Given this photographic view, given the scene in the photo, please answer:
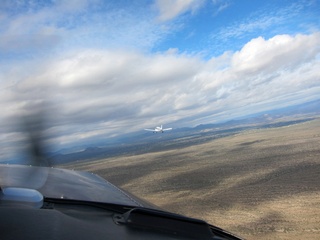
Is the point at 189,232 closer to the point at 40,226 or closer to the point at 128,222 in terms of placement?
the point at 128,222

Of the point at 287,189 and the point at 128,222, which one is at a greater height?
the point at 128,222

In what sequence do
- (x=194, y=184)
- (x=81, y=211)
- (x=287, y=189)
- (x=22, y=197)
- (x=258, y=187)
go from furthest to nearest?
(x=194, y=184), (x=258, y=187), (x=287, y=189), (x=81, y=211), (x=22, y=197)

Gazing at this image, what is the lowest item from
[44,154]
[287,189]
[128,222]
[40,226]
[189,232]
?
[287,189]

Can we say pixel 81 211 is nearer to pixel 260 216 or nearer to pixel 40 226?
pixel 40 226

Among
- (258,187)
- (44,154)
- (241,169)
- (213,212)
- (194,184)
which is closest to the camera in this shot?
(44,154)

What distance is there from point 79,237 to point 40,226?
268 millimetres

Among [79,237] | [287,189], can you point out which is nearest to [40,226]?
[79,237]

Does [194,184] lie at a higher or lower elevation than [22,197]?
lower

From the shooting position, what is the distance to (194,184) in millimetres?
40188

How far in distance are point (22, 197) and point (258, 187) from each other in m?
32.8

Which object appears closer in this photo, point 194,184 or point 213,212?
point 213,212

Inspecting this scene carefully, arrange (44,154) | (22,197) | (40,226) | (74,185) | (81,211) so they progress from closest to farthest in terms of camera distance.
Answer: (40,226)
(22,197)
(81,211)
(74,185)
(44,154)

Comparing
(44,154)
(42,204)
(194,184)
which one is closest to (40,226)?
(42,204)

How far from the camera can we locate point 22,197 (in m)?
2.78
